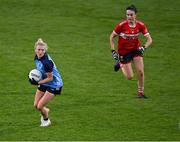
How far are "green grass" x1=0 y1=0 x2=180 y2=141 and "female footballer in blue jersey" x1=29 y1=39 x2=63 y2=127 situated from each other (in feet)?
1.82

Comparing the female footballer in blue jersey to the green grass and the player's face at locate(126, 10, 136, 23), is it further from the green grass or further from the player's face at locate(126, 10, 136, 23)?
the player's face at locate(126, 10, 136, 23)

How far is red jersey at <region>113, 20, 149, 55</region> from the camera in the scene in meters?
18.7

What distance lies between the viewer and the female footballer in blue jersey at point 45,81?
50.9 feet

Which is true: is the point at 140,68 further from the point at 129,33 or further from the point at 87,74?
the point at 87,74

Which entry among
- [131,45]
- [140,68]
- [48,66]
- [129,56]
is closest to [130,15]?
[131,45]

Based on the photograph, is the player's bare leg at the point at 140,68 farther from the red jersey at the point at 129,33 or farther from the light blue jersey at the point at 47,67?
the light blue jersey at the point at 47,67

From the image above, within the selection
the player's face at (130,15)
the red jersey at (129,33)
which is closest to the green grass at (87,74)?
the red jersey at (129,33)

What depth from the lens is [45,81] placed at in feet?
50.9

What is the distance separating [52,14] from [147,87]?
423 inches

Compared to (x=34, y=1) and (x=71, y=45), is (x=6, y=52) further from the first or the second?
(x=34, y=1)

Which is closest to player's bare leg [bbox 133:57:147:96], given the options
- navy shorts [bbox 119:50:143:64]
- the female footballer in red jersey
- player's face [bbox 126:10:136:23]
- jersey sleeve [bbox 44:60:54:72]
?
the female footballer in red jersey

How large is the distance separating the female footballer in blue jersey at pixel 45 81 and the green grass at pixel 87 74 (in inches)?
21.8

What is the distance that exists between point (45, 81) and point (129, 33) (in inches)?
163

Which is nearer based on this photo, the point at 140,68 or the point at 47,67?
the point at 47,67
